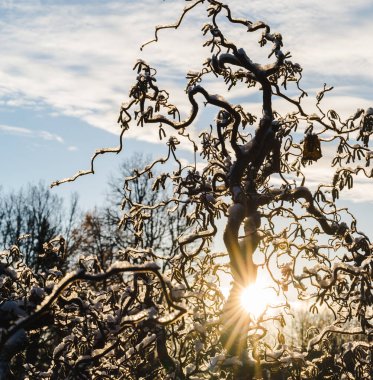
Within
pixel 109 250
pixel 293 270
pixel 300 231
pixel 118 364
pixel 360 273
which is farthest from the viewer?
pixel 109 250

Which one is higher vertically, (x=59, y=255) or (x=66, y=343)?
(x=59, y=255)

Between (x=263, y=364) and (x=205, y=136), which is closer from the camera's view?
(x=263, y=364)

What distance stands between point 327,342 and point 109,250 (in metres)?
18.1

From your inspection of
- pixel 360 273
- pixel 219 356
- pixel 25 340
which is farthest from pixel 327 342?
pixel 25 340

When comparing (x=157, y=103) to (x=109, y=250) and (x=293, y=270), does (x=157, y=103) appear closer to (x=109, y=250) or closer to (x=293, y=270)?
(x=293, y=270)

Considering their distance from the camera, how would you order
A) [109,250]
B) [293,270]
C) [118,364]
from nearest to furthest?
[293,270]
[118,364]
[109,250]

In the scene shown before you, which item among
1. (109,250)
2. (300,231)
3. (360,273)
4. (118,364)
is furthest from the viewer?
(109,250)

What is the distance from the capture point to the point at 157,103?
6.85m

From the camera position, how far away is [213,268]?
8.46 m

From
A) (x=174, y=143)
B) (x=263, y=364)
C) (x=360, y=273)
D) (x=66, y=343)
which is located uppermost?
(x=174, y=143)

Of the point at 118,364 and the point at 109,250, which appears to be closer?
the point at 118,364

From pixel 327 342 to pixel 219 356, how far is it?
2.64 m

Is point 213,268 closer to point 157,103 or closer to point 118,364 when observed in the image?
point 118,364

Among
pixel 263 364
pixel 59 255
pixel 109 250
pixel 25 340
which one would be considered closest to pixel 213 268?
pixel 263 364
